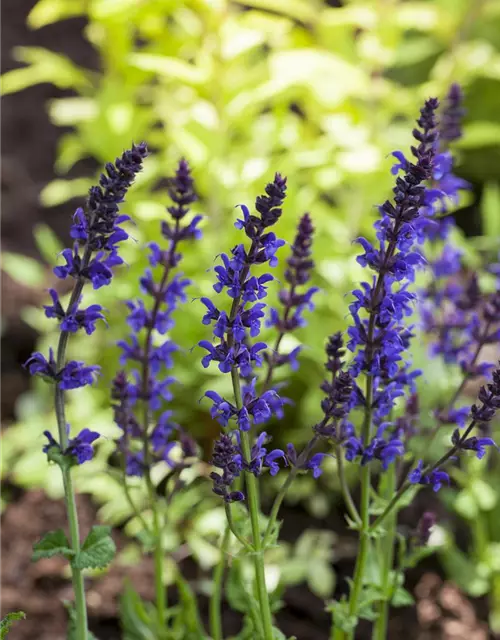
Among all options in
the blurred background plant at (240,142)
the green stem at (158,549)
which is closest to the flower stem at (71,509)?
the green stem at (158,549)

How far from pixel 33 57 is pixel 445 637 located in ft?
10.8

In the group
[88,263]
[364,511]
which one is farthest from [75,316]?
[364,511]

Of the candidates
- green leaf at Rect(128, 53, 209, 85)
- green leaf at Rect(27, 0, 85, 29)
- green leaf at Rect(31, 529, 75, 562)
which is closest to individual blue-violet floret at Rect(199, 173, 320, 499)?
green leaf at Rect(31, 529, 75, 562)

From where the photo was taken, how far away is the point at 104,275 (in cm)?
151

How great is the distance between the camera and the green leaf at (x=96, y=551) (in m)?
1.64

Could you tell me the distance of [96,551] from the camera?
1687 mm

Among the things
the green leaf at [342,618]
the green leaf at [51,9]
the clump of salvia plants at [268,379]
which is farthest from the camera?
the green leaf at [51,9]

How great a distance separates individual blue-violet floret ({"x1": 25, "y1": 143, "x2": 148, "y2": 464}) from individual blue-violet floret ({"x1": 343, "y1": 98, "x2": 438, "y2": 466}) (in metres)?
0.48

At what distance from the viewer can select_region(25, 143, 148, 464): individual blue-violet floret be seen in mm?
1371

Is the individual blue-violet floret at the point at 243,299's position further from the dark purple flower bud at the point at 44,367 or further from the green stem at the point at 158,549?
the green stem at the point at 158,549

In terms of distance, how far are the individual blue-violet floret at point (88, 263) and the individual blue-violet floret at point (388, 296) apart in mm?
484

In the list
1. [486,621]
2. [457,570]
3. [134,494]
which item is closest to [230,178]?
[134,494]

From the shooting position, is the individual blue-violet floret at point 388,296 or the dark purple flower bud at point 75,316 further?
the dark purple flower bud at point 75,316

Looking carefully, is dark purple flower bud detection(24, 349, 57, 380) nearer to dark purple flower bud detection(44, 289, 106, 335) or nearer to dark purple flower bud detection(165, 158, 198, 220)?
dark purple flower bud detection(44, 289, 106, 335)
